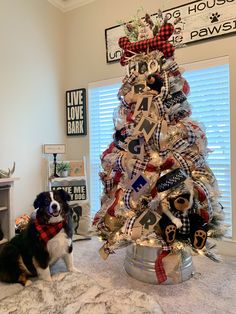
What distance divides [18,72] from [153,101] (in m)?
1.84

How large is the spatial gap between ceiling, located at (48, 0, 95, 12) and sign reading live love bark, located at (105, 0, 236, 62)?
114 cm

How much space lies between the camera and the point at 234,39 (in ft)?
8.00

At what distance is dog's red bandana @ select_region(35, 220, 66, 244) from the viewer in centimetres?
194

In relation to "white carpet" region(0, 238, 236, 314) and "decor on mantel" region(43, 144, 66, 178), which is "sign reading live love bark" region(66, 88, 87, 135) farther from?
"white carpet" region(0, 238, 236, 314)

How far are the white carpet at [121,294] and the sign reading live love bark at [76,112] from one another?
5.88 feet

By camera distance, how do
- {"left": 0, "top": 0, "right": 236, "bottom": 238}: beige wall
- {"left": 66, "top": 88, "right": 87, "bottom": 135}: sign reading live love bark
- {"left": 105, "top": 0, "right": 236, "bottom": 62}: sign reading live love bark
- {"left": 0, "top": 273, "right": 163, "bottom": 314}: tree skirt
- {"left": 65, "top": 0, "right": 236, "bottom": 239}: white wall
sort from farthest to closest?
{"left": 66, "top": 88, "right": 87, "bottom": 135}: sign reading live love bark, {"left": 0, "top": 0, "right": 236, "bottom": 238}: beige wall, {"left": 65, "top": 0, "right": 236, "bottom": 239}: white wall, {"left": 105, "top": 0, "right": 236, "bottom": 62}: sign reading live love bark, {"left": 0, "top": 273, "right": 163, "bottom": 314}: tree skirt

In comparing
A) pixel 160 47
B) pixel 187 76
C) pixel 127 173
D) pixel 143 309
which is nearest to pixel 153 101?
pixel 160 47

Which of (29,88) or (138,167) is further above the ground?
(29,88)

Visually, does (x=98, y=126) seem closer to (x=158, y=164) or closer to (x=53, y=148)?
(x=53, y=148)

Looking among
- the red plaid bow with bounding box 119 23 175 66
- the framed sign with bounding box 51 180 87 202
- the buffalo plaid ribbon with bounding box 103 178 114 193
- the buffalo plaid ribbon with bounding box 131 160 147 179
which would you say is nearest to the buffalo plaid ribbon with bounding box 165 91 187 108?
the red plaid bow with bounding box 119 23 175 66

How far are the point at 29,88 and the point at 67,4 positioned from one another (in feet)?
4.20

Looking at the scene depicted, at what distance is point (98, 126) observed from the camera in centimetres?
339

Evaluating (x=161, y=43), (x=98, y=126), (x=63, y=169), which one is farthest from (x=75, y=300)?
(x=98, y=126)

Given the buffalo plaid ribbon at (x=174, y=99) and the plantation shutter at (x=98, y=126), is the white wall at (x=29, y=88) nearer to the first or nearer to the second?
the plantation shutter at (x=98, y=126)
